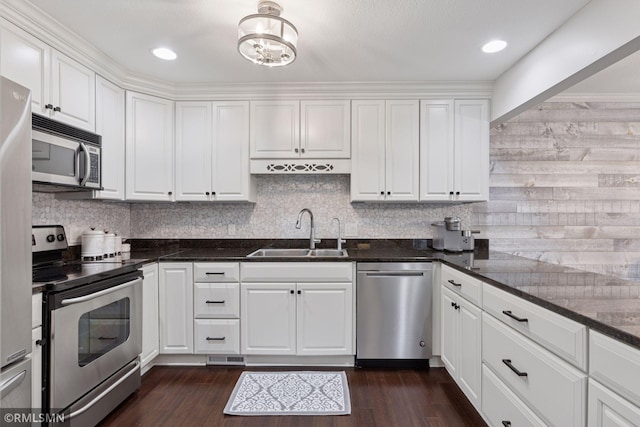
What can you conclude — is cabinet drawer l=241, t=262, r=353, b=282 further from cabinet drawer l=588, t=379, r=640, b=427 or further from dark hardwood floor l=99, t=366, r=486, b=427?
cabinet drawer l=588, t=379, r=640, b=427

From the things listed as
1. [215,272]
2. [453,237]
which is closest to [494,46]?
[453,237]

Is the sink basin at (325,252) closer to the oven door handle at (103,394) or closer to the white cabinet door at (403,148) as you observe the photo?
the white cabinet door at (403,148)

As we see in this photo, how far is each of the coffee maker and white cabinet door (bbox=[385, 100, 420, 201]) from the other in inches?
15.1

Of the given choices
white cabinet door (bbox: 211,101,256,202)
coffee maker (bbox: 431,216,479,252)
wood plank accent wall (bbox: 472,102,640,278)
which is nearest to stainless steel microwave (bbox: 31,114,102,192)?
white cabinet door (bbox: 211,101,256,202)

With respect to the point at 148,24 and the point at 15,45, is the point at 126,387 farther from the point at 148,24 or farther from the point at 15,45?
the point at 148,24

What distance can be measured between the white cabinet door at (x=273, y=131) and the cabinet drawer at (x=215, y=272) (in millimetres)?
1013

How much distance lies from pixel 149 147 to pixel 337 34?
6.15 ft

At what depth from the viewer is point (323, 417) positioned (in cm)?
200

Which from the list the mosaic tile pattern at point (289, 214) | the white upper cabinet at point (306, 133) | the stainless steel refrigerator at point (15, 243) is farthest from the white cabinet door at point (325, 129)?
the stainless steel refrigerator at point (15, 243)

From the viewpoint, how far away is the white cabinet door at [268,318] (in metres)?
2.63

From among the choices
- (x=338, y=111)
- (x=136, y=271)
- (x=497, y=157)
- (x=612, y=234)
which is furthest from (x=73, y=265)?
(x=612, y=234)

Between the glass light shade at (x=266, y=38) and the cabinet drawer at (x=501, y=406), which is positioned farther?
the glass light shade at (x=266, y=38)

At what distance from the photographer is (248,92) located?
297cm

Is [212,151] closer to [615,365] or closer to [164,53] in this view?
[164,53]
